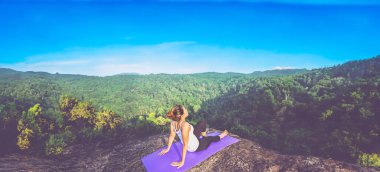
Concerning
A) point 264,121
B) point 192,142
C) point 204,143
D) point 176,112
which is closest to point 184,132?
point 176,112

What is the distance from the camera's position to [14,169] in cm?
1404

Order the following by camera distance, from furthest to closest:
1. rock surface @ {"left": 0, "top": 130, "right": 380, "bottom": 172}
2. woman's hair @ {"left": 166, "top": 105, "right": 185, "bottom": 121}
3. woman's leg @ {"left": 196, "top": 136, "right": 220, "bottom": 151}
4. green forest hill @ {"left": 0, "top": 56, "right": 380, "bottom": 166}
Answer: green forest hill @ {"left": 0, "top": 56, "right": 380, "bottom": 166}
woman's leg @ {"left": 196, "top": 136, "right": 220, "bottom": 151}
rock surface @ {"left": 0, "top": 130, "right": 380, "bottom": 172}
woman's hair @ {"left": 166, "top": 105, "right": 185, "bottom": 121}

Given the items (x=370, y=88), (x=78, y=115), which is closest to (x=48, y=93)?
(x=78, y=115)

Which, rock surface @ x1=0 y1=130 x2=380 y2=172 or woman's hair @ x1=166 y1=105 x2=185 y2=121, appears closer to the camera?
woman's hair @ x1=166 y1=105 x2=185 y2=121

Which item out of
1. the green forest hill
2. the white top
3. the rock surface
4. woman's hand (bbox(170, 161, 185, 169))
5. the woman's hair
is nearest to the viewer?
the woman's hair

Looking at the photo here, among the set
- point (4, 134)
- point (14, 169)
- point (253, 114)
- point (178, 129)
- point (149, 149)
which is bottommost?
point (253, 114)

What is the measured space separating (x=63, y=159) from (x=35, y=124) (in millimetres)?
13032

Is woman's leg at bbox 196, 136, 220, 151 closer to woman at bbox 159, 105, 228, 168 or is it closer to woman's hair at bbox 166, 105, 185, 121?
woman at bbox 159, 105, 228, 168

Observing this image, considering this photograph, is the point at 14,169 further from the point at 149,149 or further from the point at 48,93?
the point at 48,93

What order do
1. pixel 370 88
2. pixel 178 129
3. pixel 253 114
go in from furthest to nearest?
pixel 253 114, pixel 370 88, pixel 178 129

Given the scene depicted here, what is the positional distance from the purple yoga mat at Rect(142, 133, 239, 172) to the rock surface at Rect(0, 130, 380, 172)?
34 centimetres

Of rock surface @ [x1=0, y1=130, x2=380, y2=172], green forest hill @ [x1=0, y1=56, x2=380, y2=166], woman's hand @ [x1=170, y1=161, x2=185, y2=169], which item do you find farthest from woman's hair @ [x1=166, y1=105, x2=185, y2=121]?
green forest hill @ [x1=0, y1=56, x2=380, y2=166]

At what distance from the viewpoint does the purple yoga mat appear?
9.86m

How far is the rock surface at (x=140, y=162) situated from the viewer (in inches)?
369
